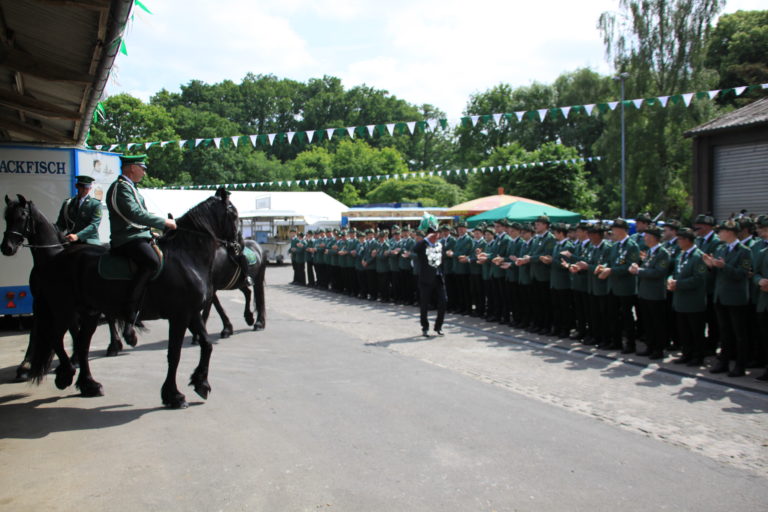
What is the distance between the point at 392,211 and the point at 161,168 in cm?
2724

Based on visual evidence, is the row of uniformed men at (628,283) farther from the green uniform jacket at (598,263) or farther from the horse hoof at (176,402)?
the horse hoof at (176,402)

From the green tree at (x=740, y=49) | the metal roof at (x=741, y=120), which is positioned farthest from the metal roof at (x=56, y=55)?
the green tree at (x=740, y=49)

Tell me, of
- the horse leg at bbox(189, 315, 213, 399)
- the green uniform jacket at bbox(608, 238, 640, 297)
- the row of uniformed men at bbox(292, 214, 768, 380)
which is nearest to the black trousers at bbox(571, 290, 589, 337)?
the row of uniformed men at bbox(292, 214, 768, 380)

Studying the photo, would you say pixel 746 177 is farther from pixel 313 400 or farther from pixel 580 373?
pixel 313 400

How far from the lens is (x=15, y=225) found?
6.95 m

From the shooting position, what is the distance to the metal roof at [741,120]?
18.4 metres

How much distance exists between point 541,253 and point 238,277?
5.72 metres

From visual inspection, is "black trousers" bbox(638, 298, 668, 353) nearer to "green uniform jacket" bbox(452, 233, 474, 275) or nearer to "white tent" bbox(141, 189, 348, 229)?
"green uniform jacket" bbox(452, 233, 474, 275)

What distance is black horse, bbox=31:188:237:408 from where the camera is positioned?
20.6 ft

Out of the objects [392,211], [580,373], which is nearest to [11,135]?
[580,373]

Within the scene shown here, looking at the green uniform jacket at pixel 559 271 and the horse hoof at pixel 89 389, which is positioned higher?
the green uniform jacket at pixel 559 271

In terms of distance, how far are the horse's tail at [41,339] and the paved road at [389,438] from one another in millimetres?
340

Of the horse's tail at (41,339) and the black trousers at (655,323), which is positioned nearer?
the horse's tail at (41,339)

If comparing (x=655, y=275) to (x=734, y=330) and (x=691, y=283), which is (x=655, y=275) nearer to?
(x=691, y=283)
